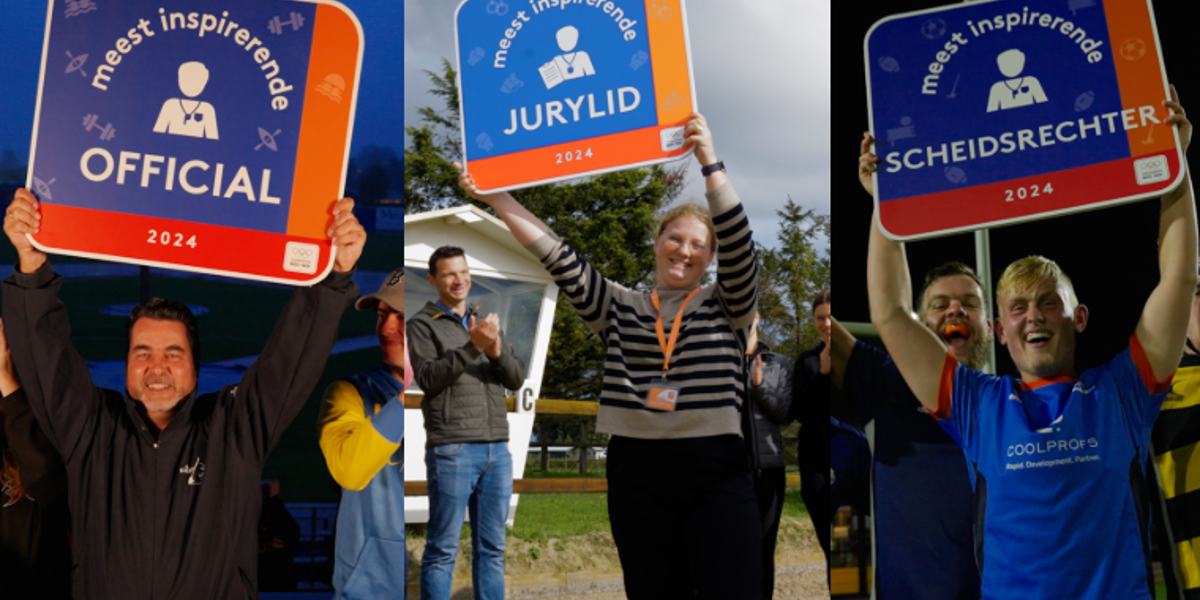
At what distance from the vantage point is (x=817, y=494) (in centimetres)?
357

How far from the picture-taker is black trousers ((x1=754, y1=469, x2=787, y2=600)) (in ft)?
11.0

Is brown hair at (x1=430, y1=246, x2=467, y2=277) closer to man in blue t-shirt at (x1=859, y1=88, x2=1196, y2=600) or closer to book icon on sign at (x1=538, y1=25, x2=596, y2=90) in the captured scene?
book icon on sign at (x1=538, y1=25, x2=596, y2=90)

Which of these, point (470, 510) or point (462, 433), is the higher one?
point (462, 433)

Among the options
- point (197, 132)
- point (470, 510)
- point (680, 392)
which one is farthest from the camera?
point (470, 510)

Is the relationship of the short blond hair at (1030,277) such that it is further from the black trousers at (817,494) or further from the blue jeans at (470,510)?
the blue jeans at (470,510)

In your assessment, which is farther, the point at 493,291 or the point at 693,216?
the point at 493,291

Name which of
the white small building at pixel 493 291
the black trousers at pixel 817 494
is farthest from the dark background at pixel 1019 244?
the white small building at pixel 493 291

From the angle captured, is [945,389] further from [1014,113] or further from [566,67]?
[566,67]

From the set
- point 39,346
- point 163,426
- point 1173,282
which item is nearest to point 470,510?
point 163,426

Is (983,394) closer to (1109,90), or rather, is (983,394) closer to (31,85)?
(1109,90)

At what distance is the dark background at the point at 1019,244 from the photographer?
348 cm

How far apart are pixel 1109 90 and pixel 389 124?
8.40 feet

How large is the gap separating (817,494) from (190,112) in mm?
2566

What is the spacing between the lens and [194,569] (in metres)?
2.93
